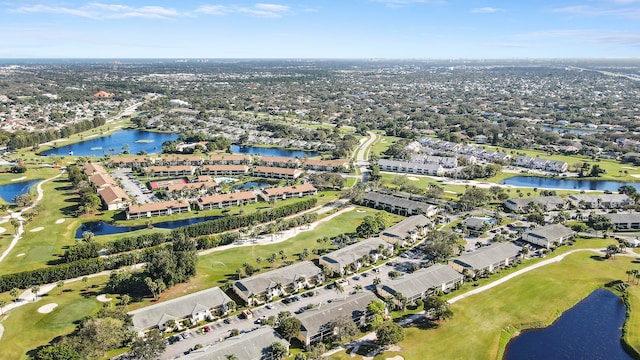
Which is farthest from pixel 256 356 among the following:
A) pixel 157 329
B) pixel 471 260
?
pixel 471 260

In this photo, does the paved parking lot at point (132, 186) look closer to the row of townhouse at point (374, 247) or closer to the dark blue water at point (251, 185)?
the dark blue water at point (251, 185)

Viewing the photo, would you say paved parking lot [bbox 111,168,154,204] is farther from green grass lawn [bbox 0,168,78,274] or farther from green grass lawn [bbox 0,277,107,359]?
green grass lawn [bbox 0,277,107,359]

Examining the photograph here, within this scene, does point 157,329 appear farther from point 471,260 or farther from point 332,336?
point 471,260

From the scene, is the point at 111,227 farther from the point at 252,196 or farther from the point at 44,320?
the point at 44,320

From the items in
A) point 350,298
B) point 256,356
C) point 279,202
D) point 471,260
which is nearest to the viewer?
point 256,356

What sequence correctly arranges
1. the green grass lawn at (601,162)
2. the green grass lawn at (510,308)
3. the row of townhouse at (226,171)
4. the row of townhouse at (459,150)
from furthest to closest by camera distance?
the row of townhouse at (459,150)
the green grass lawn at (601,162)
the row of townhouse at (226,171)
the green grass lawn at (510,308)

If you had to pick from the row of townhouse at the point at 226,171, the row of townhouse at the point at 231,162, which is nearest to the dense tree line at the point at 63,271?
the row of townhouse at the point at 226,171

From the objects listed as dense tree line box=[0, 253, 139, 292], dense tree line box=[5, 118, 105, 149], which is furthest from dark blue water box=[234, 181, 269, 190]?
dense tree line box=[5, 118, 105, 149]
